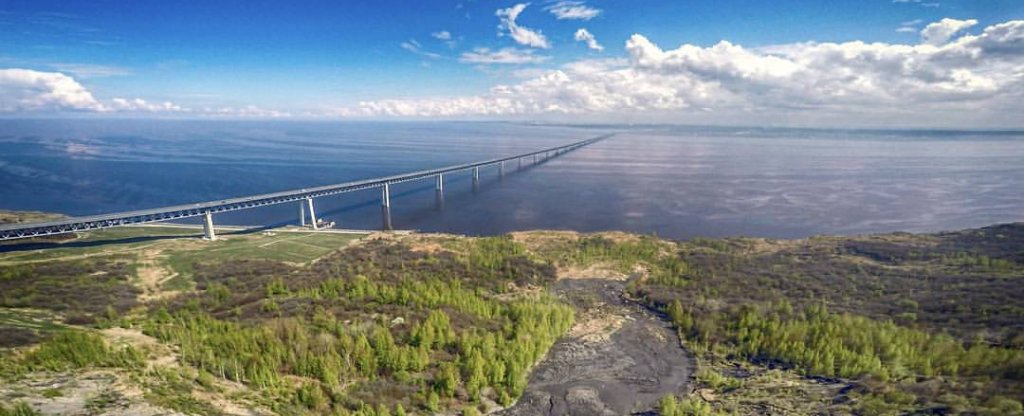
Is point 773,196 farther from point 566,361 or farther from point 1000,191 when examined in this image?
point 566,361

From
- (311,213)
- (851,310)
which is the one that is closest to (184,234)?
(311,213)

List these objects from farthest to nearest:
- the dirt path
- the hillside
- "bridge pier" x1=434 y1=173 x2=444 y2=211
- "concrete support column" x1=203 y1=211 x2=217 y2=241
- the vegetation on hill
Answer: "bridge pier" x1=434 y1=173 x2=444 y2=211 < "concrete support column" x1=203 y1=211 x2=217 y2=241 < the dirt path < the vegetation on hill < the hillside

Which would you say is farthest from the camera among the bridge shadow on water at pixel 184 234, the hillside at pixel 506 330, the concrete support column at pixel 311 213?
the concrete support column at pixel 311 213

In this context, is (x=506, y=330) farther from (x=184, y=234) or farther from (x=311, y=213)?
(x=184, y=234)

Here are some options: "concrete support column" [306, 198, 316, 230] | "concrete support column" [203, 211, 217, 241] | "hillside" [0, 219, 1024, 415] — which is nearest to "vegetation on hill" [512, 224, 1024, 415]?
"hillside" [0, 219, 1024, 415]

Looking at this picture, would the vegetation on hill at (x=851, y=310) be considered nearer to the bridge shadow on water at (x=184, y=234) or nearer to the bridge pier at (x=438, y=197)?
the bridge pier at (x=438, y=197)

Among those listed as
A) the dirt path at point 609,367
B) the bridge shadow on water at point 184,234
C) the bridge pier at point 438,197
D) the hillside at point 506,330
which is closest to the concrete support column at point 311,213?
the bridge shadow on water at point 184,234

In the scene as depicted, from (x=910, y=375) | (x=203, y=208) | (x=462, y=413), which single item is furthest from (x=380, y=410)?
(x=203, y=208)

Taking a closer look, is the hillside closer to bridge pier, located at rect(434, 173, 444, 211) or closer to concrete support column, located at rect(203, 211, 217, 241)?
concrete support column, located at rect(203, 211, 217, 241)
